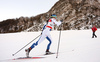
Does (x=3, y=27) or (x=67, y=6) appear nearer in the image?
(x=67, y=6)

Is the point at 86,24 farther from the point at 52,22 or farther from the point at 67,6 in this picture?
the point at 52,22

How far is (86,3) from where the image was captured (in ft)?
210

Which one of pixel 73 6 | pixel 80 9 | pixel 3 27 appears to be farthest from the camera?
pixel 3 27

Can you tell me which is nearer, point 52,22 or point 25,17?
point 52,22

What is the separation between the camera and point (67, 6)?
230ft

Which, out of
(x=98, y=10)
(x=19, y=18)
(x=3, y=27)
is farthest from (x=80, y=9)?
(x=3, y=27)

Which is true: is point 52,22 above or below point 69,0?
below

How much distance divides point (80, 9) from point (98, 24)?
16221mm

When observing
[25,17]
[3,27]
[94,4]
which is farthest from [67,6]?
[3,27]

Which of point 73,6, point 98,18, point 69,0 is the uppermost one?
point 69,0

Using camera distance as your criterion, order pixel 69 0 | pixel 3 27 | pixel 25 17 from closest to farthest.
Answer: pixel 69 0
pixel 25 17
pixel 3 27

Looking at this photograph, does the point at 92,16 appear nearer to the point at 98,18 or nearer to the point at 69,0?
the point at 98,18

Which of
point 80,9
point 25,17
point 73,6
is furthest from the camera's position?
point 25,17

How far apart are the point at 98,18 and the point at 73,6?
64.1 ft
